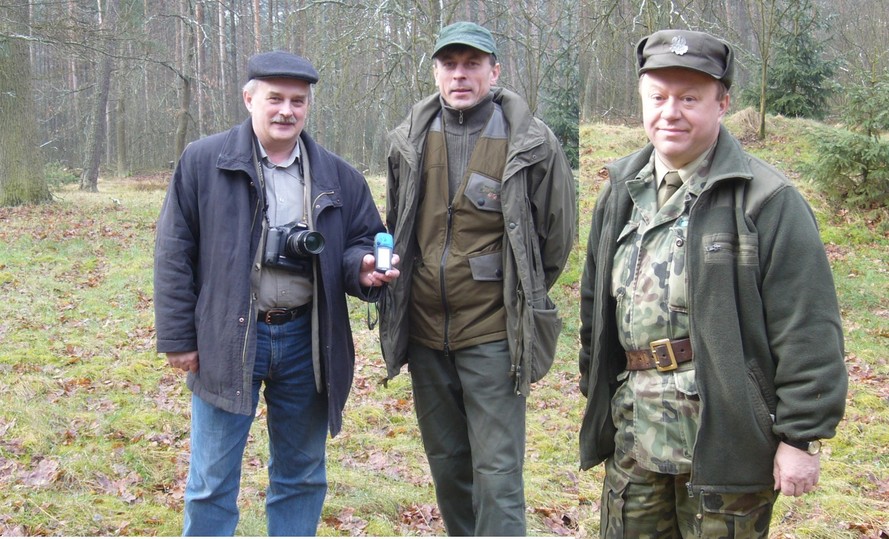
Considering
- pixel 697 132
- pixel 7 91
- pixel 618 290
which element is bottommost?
pixel 618 290

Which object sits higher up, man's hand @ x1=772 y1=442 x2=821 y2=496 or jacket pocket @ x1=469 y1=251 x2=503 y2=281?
jacket pocket @ x1=469 y1=251 x2=503 y2=281

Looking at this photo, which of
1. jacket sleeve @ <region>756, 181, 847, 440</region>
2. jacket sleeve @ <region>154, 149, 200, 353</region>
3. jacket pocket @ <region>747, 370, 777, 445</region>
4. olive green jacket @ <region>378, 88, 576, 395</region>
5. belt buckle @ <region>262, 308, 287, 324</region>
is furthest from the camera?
olive green jacket @ <region>378, 88, 576, 395</region>

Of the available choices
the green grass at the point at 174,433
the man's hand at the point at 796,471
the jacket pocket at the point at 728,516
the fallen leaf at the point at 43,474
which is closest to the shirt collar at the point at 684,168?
the man's hand at the point at 796,471

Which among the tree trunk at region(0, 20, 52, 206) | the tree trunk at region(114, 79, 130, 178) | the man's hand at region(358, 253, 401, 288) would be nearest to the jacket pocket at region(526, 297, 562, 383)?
the man's hand at region(358, 253, 401, 288)

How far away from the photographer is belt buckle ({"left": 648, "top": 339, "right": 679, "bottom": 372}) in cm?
240

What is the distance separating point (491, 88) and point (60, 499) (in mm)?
3259

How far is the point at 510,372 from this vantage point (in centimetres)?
326

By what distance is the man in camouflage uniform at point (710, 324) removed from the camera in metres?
2.20

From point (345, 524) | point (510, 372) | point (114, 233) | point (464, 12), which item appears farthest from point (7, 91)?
point (510, 372)

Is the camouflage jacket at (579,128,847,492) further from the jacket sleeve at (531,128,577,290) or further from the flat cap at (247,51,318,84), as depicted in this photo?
the flat cap at (247,51,318,84)

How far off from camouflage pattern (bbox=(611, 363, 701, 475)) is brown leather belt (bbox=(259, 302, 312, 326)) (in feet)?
4.54

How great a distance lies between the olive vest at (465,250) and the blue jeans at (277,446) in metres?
0.57

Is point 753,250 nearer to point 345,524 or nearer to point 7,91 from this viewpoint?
point 345,524

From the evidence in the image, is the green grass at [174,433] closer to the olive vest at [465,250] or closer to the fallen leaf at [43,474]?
the fallen leaf at [43,474]
